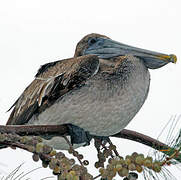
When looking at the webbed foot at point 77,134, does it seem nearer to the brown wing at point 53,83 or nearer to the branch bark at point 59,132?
the branch bark at point 59,132

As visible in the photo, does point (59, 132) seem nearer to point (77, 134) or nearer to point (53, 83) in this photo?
point (77, 134)

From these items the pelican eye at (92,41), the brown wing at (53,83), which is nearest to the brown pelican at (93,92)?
the brown wing at (53,83)

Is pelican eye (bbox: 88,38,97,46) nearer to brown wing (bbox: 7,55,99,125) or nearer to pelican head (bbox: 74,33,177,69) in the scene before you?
pelican head (bbox: 74,33,177,69)

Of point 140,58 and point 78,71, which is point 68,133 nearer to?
point 78,71

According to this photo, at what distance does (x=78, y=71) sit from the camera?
2658mm

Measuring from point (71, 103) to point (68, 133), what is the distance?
0.63ft

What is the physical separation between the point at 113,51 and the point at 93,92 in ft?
1.56

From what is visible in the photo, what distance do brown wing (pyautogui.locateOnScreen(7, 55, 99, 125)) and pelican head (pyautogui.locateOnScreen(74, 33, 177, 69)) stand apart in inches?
10.4

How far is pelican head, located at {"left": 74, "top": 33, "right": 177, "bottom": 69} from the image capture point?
2803mm

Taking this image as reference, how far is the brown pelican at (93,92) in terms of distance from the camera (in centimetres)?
263

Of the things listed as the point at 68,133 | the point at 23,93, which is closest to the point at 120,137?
the point at 68,133

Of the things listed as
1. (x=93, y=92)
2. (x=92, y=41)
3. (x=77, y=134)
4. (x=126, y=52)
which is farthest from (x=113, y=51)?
(x=77, y=134)

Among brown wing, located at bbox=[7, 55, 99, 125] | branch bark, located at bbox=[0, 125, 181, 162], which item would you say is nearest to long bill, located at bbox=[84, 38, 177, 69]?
brown wing, located at bbox=[7, 55, 99, 125]

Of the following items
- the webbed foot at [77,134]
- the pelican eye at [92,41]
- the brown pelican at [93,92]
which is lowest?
the webbed foot at [77,134]
